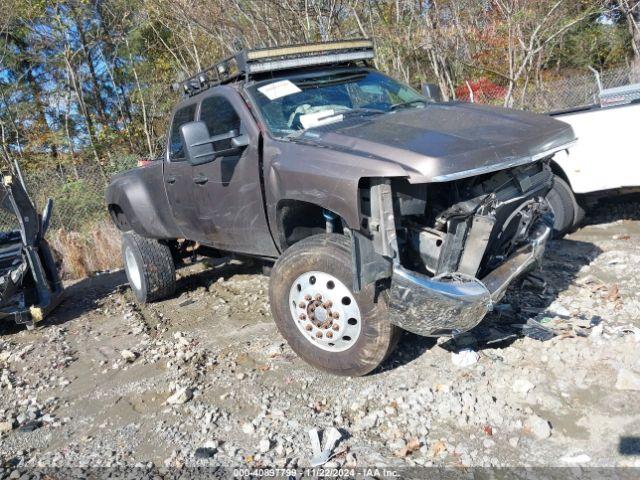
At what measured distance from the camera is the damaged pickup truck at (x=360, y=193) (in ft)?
9.91

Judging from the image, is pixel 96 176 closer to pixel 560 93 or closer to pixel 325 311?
pixel 325 311

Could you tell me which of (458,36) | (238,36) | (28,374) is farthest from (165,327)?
(458,36)

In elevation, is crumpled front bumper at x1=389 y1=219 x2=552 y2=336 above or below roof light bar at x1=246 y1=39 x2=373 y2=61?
below

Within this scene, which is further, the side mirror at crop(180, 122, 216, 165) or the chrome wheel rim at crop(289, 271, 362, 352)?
the side mirror at crop(180, 122, 216, 165)

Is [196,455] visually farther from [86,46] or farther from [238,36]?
[86,46]

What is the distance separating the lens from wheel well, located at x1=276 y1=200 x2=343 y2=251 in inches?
148

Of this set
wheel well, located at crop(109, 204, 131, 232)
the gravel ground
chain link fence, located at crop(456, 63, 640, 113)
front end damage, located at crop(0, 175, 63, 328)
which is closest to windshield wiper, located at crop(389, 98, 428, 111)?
the gravel ground

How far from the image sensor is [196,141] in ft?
12.6

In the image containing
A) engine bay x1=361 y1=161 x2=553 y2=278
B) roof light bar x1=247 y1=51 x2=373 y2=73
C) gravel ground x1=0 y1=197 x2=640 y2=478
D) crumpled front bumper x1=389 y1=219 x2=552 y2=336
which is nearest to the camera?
gravel ground x1=0 y1=197 x2=640 y2=478

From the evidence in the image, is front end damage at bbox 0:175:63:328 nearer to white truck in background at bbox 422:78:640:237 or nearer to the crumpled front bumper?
the crumpled front bumper

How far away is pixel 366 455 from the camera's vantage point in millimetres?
2805

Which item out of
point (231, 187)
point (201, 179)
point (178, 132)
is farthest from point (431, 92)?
point (178, 132)

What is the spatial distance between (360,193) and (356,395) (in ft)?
4.26

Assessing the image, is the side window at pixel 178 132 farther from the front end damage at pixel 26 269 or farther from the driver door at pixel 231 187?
the front end damage at pixel 26 269
